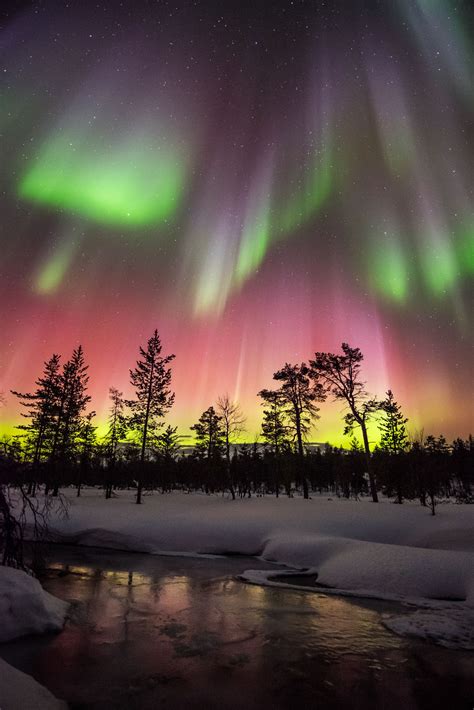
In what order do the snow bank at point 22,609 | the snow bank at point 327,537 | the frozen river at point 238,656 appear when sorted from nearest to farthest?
1. the frozen river at point 238,656
2. the snow bank at point 22,609
3. the snow bank at point 327,537

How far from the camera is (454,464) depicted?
74000mm

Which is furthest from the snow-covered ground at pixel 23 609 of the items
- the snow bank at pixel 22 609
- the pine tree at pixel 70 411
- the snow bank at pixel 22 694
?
the pine tree at pixel 70 411

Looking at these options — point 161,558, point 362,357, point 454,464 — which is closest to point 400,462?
point 362,357

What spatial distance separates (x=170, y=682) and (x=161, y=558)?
42.7ft

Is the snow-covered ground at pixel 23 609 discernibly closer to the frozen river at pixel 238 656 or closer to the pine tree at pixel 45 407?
the frozen river at pixel 238 656

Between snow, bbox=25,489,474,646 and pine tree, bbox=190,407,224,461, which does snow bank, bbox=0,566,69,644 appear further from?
pine tree, bbox=190,407,224,461

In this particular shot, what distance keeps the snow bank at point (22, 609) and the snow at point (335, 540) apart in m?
7.30

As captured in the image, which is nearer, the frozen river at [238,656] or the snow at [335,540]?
the frozen river at [238,656]

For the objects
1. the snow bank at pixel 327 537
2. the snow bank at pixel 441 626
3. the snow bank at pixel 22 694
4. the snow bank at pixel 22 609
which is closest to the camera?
the snow bank at pixel 22 694

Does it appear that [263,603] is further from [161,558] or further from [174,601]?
[161,558]

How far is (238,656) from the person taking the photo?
6879 millimetres

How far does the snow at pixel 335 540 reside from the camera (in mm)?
11367

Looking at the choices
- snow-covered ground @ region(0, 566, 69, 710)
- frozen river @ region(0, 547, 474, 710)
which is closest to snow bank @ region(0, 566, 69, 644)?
snow-covered ground @ region(0, 566, 69, 710)

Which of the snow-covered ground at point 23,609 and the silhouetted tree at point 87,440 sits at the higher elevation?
the silhouetted tree at point 87,440
